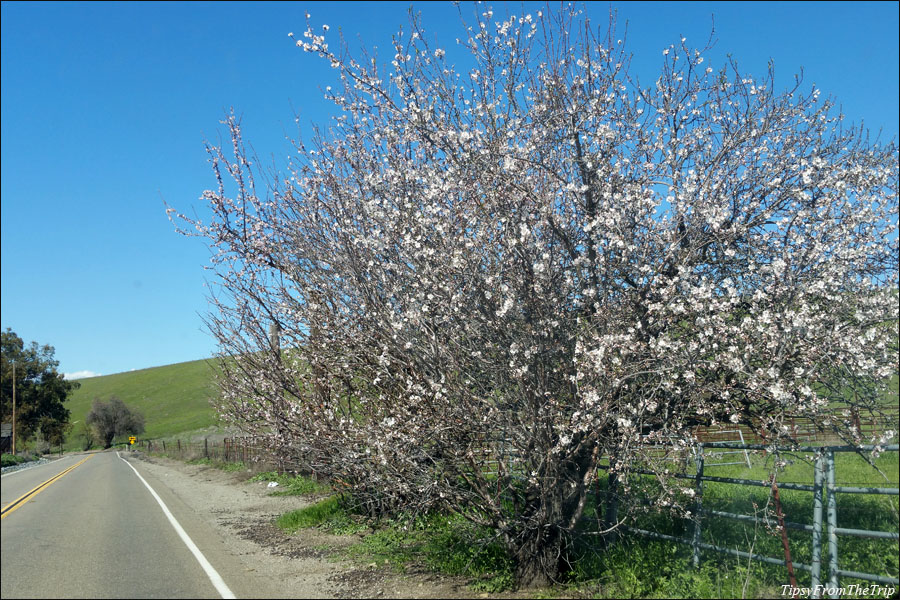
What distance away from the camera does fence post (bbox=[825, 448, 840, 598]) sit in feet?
18.7

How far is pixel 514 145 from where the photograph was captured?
24.0ft

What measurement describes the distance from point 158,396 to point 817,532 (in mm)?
103258

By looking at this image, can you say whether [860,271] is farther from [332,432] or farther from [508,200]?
[332,432]

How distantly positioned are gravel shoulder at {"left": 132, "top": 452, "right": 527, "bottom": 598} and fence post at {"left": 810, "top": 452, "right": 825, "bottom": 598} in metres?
2.80

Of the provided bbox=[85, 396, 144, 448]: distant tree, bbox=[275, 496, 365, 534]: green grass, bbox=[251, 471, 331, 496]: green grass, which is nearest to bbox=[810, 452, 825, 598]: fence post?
Result: bbox=[275, 496, 365, 534]: green grass

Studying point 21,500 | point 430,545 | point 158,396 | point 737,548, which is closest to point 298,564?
point 430,545

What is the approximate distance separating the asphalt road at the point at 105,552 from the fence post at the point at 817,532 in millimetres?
5731

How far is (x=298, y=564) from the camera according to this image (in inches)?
350

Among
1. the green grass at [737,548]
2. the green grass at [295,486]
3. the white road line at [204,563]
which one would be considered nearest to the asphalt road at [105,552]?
the white road line at [204,563]

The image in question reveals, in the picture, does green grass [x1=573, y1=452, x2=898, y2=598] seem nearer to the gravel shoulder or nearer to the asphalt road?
the gravel shoulder

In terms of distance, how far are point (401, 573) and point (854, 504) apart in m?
6.23

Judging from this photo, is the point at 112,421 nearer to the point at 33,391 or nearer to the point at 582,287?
the point at 33,391

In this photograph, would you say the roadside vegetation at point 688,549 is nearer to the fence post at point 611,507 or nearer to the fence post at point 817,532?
the fence post at point 611,507

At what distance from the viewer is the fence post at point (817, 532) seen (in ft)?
19.0
